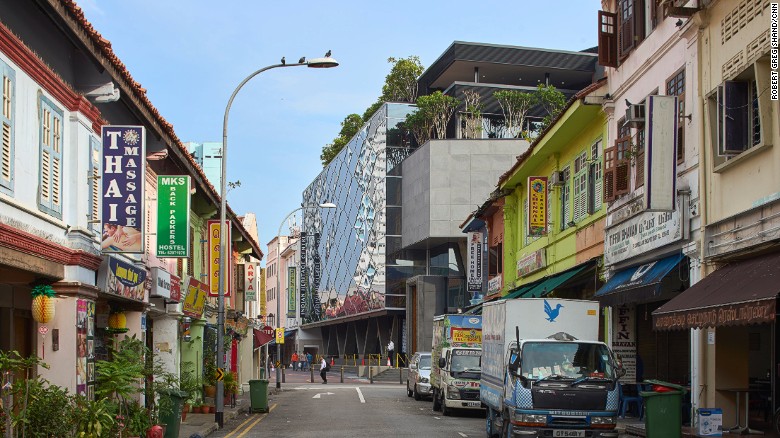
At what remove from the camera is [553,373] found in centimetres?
1762

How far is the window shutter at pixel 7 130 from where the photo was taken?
551 inches

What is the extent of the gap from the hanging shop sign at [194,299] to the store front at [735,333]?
14.3 meters

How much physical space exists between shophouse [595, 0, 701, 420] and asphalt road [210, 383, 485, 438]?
4636mm

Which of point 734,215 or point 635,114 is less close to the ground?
point 635,114

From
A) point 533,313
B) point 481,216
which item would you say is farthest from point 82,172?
point 481,216

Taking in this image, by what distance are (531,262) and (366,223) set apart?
34.6 metres

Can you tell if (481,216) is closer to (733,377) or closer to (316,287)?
(733,377)

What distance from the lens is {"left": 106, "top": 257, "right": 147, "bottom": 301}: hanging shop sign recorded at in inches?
736

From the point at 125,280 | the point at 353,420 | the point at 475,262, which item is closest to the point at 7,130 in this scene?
the point at 125,280

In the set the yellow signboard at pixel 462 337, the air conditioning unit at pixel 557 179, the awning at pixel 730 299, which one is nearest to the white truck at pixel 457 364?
the yellow signboard at pixel 462 337

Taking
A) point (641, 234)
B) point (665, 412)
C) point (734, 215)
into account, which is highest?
point (734, 215)

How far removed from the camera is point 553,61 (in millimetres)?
62375

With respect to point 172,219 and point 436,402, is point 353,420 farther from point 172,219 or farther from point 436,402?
point 172,219

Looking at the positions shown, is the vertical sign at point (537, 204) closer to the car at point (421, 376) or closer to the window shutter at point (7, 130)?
the car at point (421, 376)
